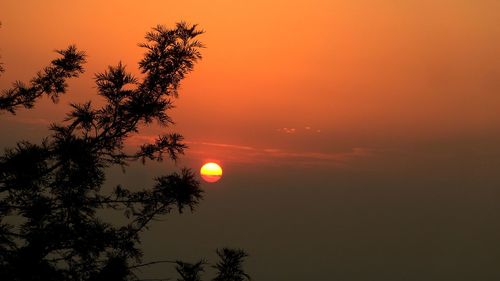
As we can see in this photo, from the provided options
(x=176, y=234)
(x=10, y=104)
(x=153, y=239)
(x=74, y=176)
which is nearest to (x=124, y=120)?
(x=74, y=176)

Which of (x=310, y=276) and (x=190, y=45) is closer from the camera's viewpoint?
(x=190, y=45)

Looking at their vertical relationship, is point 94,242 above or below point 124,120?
below

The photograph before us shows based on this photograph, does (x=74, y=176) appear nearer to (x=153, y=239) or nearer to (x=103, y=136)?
(x=103, y=136)

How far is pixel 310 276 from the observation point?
187 metres

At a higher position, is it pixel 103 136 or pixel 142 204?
pixel 103 136

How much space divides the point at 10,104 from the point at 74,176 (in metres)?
2.45

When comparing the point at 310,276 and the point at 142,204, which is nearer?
the point at 142,204

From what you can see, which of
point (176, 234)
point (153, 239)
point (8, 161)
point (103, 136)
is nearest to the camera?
point (8, 161)

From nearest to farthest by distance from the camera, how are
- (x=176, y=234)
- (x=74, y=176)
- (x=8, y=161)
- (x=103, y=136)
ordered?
(x=8, y=161)
(x=74, y=176)
(x=103, y=136)
(x=176, y=234)

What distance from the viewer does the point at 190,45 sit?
702 centimetres

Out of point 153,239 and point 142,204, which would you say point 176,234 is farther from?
point 142,204

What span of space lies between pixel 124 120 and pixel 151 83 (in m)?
0.60

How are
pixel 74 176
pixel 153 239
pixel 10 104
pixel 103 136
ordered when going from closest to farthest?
pixel 74 176
pixel 103 136
pixel 10 104
pixel 153 239

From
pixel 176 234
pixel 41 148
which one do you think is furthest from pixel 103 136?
pixel 176 234
